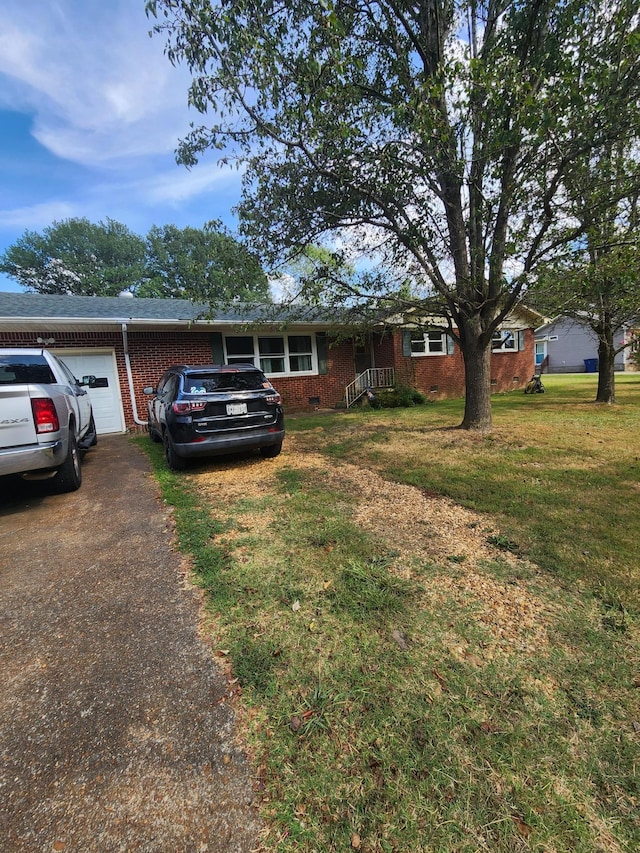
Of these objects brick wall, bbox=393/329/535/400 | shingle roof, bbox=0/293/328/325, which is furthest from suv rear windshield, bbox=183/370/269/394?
brick wall, bbox=393/329/535/400

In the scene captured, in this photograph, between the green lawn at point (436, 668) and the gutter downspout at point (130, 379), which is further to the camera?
the gutter downspout at point (130, 379)

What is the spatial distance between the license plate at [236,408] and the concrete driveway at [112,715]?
2451mm

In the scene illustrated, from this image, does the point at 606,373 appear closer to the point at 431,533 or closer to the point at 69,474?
the point at 431,533

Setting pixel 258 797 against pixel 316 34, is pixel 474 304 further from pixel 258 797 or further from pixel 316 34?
pixel 258 797

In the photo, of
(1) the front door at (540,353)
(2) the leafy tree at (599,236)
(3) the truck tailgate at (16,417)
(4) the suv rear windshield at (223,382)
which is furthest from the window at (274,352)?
(1) the front door at (540,353)

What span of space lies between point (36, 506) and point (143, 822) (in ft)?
14.5

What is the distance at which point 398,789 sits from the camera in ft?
4.59

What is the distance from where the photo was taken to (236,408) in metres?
5.50

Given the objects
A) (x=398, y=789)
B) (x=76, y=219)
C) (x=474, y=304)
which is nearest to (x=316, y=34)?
(x=474, y=304)

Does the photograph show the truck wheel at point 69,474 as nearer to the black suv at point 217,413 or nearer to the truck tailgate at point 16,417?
the truck tailgate at point 16,417

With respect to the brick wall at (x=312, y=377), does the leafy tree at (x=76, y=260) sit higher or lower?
higher

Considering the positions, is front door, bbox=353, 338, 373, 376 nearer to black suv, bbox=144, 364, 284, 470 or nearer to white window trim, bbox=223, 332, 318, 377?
white window trim, bbox=223, 332, 318, 377

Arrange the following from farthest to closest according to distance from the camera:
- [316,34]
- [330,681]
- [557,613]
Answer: [316,34] < [557,613] < [330,681]

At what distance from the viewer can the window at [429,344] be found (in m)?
14.5
